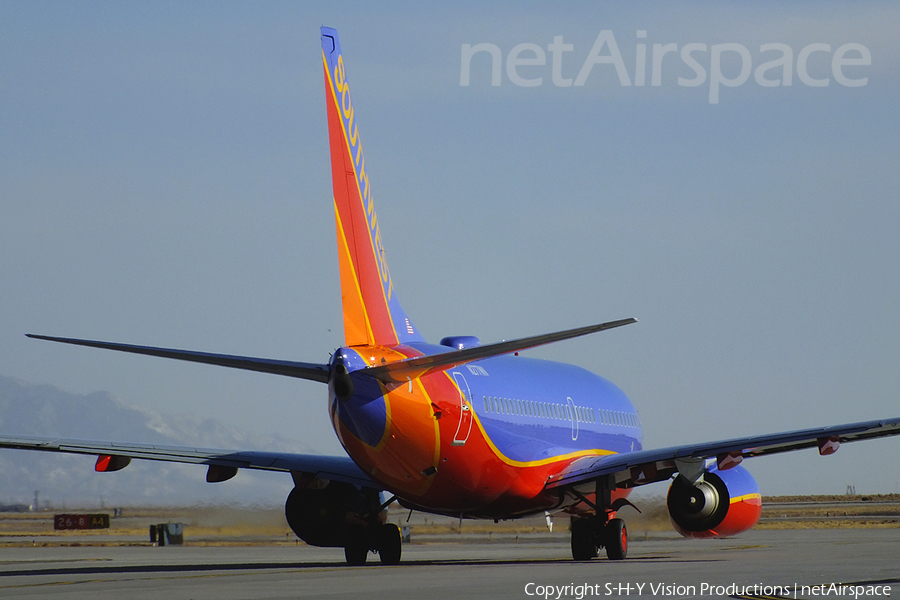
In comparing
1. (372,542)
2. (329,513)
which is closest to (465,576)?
(372,542)

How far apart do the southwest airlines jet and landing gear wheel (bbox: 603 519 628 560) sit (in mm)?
30

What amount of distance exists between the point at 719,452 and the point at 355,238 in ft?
27.8

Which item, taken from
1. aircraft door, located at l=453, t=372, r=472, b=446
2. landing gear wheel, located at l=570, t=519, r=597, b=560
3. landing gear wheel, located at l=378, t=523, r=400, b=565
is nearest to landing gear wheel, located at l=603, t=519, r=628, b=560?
landing gear wheel, located at l=570, t=519, r=597, b=560

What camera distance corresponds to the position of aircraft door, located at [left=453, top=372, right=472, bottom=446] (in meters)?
23.8

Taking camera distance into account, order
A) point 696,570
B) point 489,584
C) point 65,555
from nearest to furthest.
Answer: point 489,584
point 696,570
point 65,555

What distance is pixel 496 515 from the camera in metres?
27.3

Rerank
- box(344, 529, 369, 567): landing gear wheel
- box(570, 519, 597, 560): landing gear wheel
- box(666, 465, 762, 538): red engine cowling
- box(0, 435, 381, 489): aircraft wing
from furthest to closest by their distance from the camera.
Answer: box(344, 529, 369, 567): landing gear wheel, box(570, 519, 597, 560): landing gear wheel, box(666, 465, 762, 538): red engine cowling, box(0, 435, 381, 489): aircraft wing

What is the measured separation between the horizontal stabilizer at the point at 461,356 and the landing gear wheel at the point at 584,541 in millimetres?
5729

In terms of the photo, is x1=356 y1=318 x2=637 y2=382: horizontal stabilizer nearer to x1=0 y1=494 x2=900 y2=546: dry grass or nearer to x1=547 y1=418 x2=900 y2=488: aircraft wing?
x1=547 y1=418 x2=900 y2=488: aircraft wing

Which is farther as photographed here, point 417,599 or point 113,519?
point 113,519

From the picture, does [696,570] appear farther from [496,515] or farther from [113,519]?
[113,519]

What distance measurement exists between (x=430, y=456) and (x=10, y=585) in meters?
7.83

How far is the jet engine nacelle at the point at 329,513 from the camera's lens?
87.5 ft

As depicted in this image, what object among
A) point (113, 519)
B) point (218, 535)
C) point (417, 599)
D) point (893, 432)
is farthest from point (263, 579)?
point (113, 519)
